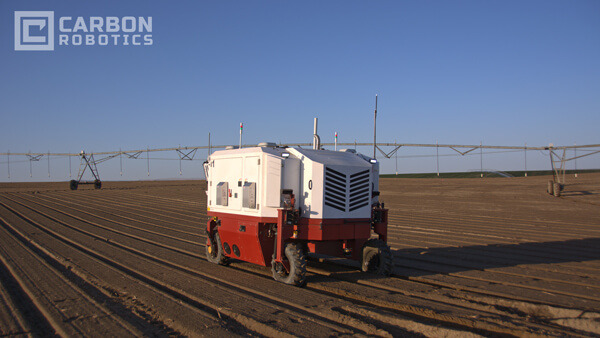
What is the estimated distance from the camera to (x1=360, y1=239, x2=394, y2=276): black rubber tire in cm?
870

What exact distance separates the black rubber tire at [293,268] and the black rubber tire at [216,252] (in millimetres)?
2038

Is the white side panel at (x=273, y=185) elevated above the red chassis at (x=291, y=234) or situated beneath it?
elevated above

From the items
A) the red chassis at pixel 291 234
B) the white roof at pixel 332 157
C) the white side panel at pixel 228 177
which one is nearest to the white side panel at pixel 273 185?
the red chassis at pixel 291 234

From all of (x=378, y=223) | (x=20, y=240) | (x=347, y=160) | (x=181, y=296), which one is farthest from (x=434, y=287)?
(x=20, y=240)

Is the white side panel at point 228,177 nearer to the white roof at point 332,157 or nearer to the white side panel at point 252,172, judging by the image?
the white side panel at point 252,172

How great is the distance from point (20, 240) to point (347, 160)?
410 inches

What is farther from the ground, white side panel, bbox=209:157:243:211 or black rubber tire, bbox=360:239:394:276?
white side panel, bbox=209:157:243:211

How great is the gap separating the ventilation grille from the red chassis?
0.97ft

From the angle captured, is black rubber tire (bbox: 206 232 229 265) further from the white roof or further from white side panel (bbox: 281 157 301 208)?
the white roof

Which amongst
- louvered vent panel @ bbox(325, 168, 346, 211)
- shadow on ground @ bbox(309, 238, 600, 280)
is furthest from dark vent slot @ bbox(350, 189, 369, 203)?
shadow on ground @ bbox(309, 238, 600, 280)

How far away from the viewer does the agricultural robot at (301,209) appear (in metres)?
8.35

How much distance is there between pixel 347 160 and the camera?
354 inches

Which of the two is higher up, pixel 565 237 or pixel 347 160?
pixel 347 160

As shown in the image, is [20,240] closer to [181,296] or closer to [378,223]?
[181,296]
